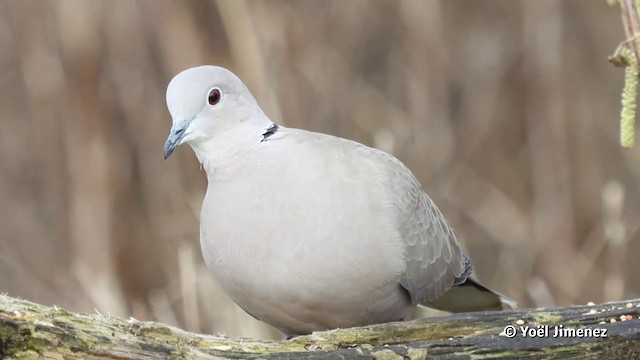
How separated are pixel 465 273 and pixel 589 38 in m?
2.63

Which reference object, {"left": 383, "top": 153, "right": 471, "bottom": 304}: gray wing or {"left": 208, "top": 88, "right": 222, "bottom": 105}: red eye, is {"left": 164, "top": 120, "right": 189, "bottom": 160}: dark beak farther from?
{"left": 383, "top": 153, "right": 471, "bottom": 304}: gray wing

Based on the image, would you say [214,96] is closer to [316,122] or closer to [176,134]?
[176,134]

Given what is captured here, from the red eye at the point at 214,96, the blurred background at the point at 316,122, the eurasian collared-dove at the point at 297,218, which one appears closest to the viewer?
the eurasian collared-dove at the point at 297,218

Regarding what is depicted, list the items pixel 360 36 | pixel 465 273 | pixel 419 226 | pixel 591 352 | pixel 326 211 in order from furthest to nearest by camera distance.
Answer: pixel 360 36 < pixel 465 273 < pixel 419 226 < pixel 326 211 < pixel 591 352

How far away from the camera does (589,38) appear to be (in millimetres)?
5336

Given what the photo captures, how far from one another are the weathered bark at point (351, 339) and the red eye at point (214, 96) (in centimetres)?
77

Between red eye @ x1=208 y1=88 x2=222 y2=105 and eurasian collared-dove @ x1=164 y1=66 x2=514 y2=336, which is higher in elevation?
red eye @ x1=208 y1=88 x2=222 y2=105

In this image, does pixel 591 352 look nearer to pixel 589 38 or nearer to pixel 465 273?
pixel 465 273

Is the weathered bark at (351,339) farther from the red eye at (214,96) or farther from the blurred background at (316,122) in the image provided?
the blurred background at (316,122)

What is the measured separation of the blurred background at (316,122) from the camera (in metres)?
4.64

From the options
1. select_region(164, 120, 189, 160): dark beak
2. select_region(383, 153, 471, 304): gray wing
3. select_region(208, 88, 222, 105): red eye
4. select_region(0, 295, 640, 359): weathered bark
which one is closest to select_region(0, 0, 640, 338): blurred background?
select_region(383, 153, 471, 304): gray wing

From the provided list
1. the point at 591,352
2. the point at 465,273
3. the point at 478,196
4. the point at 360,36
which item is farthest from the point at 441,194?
the point at 591,352

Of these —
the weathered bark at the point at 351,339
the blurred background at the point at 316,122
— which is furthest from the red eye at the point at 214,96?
the blurred background at the point at 316,122

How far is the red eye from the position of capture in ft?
9.02
